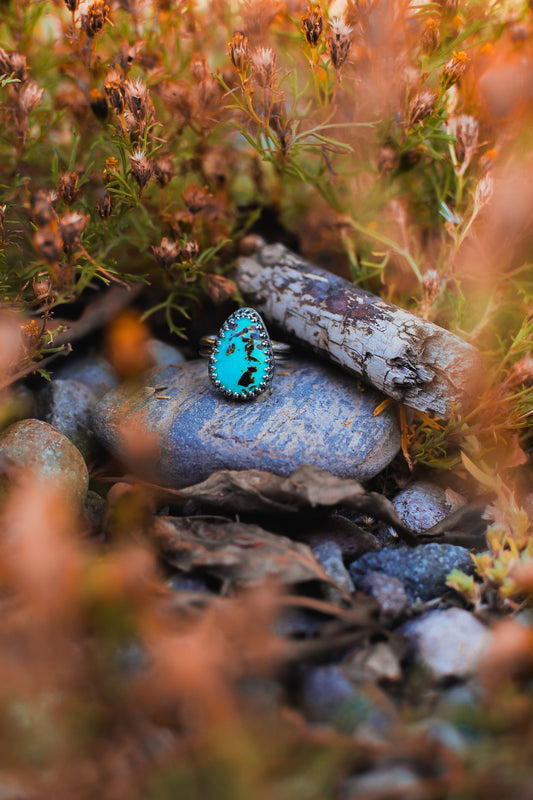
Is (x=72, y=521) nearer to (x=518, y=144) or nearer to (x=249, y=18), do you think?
(x=249, y=18)

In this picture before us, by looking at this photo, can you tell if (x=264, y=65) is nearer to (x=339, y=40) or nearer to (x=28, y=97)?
(x=339, y=40)

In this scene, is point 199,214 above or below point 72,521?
above

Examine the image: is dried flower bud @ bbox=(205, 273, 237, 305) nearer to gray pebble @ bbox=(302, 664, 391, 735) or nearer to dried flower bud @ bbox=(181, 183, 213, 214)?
dried flower bud @ bbox=(181, 183, 213, 214)

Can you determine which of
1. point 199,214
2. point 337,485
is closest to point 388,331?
point 337,485

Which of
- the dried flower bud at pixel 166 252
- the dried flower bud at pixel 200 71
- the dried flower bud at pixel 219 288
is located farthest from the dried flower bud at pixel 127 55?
the dried flower bud at pixel 219 288

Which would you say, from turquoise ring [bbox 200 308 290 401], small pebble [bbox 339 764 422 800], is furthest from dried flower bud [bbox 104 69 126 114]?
small pebble [bbox 339 764 422 800]

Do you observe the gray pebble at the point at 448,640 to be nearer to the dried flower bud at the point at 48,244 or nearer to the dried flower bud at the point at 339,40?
the dried flower bud at the point at 48,244
